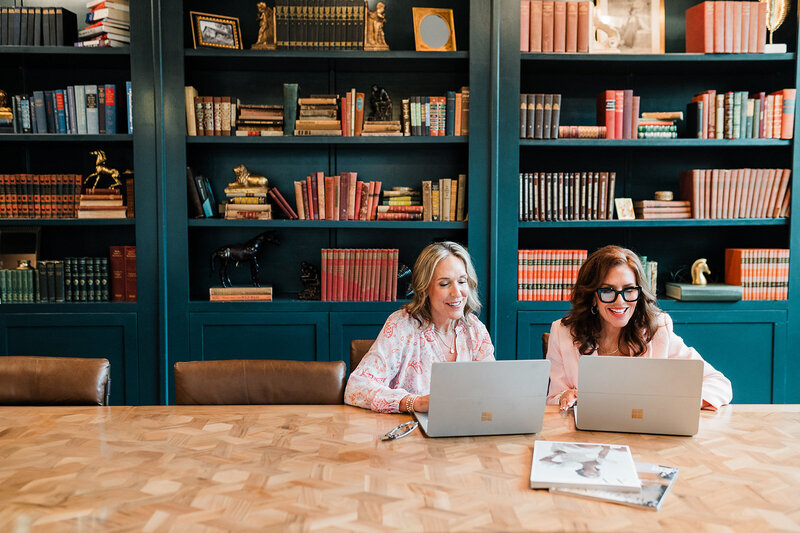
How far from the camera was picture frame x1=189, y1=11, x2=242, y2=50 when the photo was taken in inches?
132

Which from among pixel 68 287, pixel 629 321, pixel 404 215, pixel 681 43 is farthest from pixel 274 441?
pixel 681 43

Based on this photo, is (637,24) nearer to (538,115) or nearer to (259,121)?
(538,115)

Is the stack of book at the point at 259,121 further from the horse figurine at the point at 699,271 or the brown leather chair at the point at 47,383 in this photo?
the horse figurine at the point at 699,271

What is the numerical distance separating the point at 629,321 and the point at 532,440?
733mm

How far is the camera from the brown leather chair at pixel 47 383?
2.03 meters

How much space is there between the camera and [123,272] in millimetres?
3492

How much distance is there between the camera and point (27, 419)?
1.81 meters

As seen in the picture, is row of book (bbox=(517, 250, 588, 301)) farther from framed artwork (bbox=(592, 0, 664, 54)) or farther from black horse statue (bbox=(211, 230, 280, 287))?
black horse statue (bbox=(211, 230, 280, 287))

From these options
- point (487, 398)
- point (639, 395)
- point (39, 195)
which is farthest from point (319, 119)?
point (639, 395)

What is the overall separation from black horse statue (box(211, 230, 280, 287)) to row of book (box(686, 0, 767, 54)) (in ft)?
8.04

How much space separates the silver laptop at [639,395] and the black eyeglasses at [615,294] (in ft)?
1.62

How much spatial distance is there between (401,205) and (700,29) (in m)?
1.76

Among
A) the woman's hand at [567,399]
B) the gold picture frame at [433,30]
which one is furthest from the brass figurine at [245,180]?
the woman's hand at [567,399]

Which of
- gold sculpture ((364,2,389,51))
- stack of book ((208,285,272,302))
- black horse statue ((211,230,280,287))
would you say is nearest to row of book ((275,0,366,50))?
gold sculpture ((364,2,389,51))
